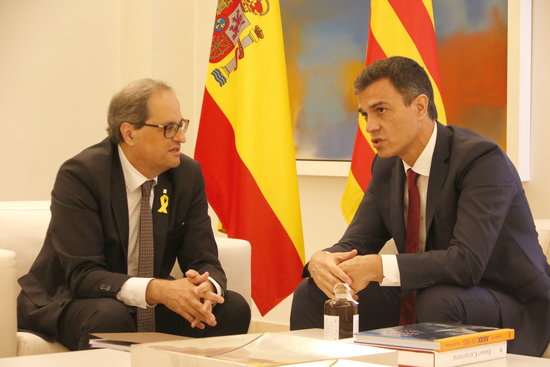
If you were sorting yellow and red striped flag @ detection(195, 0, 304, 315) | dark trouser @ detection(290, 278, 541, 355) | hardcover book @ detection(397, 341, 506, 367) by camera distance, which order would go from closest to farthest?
1. hardcover book @ detection(397, 341, 506, 367)
2. dark trouser @ detection(290, 278, 541, 355)
3. yellow and red striped flag @ detection(195, 0, 304, 315)

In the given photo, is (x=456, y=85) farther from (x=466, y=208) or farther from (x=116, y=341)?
(x=116, y=341)

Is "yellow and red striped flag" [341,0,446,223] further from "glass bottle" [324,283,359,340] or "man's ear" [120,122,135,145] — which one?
"glass bottle" [324,283,359,340]

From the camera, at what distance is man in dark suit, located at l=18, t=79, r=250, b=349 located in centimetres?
273

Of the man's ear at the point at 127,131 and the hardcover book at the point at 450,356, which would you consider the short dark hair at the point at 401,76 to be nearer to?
the man's ear at the point at 127,131

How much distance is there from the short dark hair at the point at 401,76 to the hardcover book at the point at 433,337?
3.61ft

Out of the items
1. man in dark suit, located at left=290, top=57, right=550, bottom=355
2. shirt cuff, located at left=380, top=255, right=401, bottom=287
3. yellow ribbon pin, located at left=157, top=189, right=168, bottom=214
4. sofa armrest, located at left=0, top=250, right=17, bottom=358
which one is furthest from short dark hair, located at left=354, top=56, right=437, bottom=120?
sofa armrest, located at left=0, top=250, right=17, bottom=358

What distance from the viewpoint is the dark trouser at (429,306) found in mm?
2535

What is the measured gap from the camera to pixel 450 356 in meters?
1.84

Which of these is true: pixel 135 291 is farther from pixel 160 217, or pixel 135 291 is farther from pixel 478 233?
pixel 478 233

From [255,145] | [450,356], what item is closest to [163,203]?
[255,145]

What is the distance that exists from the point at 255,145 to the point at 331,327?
71.5 inches

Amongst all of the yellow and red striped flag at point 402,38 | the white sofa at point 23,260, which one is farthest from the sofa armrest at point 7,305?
the yellow and red striped flag at point 402,38

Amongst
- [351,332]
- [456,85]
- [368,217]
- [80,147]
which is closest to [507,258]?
[368,217]

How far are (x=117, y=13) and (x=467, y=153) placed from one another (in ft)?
10.8
